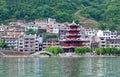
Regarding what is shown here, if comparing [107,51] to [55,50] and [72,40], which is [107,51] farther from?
[72,40]

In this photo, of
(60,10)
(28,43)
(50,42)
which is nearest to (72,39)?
(50,42)

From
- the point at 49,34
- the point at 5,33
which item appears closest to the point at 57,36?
the point at 49,34

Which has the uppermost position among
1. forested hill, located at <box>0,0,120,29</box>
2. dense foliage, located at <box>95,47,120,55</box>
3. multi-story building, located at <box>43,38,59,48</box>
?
forested hill, located at <box>0,0,120,29</box>

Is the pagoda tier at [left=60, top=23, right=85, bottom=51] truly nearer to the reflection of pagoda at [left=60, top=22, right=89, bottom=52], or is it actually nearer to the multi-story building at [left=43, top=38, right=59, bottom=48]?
the reflection of pagoda at [left=60, top=22, right=89, bottom=52]

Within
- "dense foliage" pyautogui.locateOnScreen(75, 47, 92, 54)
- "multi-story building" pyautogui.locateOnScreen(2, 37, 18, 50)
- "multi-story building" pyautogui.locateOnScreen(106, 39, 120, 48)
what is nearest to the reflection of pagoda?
"dense foliage" pyautogui.locateOnScreen(75, 47, 92, 54)

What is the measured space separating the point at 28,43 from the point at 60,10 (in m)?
28.8

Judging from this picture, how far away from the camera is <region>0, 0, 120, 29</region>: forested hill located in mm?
127625

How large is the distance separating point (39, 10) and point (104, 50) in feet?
114

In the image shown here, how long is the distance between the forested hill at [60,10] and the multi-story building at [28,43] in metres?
20.6

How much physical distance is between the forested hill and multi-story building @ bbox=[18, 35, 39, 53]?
20616 mm

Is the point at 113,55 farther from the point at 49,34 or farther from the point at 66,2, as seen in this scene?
the point at 66,2

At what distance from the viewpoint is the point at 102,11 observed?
5369 inches

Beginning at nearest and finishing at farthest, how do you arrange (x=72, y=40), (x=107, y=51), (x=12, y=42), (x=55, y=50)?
(x=55, y=50)
(x=107, y=51)
(x=72, y=40)
(x=12, y=42)

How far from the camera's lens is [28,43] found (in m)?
106
